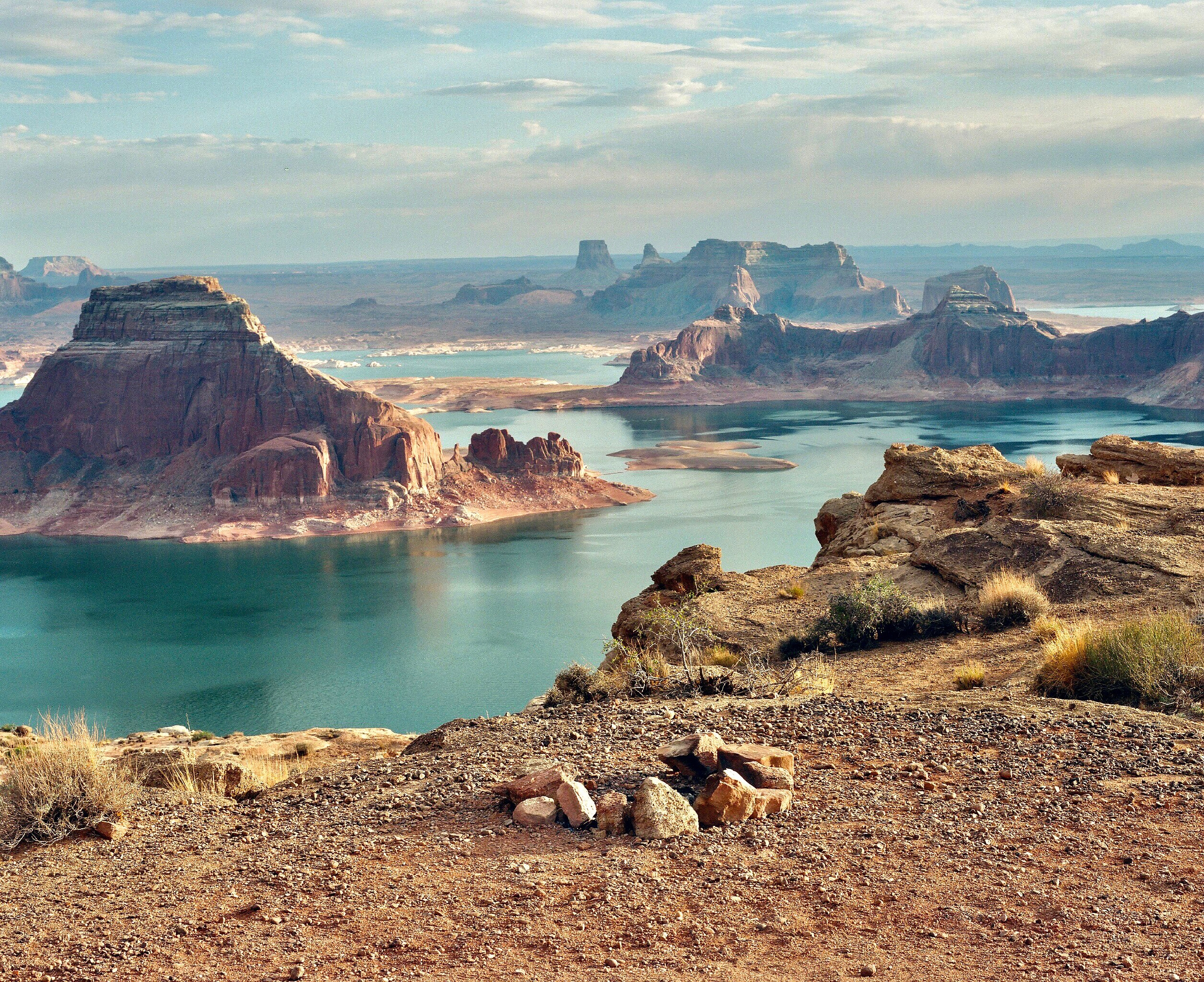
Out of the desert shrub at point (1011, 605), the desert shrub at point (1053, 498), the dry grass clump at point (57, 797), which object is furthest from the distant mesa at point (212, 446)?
the dry grass clump at point (57, 797)

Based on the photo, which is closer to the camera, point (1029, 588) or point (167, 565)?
Answer: point (1029, 588)

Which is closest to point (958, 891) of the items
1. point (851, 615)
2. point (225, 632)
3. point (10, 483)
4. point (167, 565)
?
point (851, 615)

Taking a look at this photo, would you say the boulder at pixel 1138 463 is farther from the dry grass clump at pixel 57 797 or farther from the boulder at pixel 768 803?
the dry grass clump at pixel 57 797

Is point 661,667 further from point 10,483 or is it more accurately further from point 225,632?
point 10,483

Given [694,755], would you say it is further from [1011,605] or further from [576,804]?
[1011,605]

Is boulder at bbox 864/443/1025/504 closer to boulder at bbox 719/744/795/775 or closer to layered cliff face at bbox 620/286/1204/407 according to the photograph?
boulder at bbox 719/744/795/775

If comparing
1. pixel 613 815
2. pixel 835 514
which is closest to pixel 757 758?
pixel 613 815

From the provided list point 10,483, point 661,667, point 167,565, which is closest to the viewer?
point 661,667
